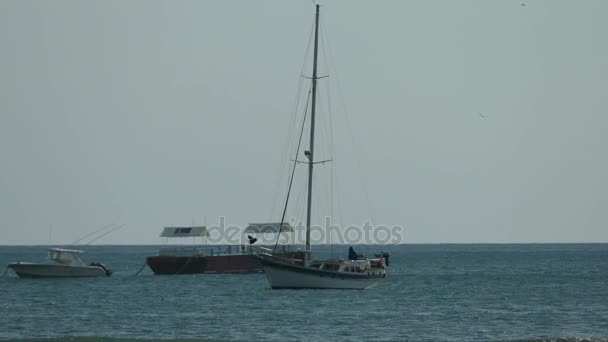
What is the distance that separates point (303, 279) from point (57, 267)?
33558mm

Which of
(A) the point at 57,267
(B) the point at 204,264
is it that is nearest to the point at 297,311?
(A) the point at 57,267

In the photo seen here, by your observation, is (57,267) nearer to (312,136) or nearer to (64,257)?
(64,257)

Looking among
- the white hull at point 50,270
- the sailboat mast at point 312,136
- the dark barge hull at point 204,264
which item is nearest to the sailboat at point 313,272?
the sailboat mast at point 312,136

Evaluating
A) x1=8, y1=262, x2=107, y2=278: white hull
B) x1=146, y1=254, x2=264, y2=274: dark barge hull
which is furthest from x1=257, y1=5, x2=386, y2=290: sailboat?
x1=146, y1=254, x2=264, y2=274: dark barge hull

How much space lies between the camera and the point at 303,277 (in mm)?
A: 83875

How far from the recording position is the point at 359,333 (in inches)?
2207

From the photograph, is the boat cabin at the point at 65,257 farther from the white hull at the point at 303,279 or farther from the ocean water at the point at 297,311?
the white hull at the point at 303,279

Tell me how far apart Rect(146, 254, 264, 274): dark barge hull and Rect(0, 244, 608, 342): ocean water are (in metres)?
14.1

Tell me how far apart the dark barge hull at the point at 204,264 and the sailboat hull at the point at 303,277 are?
1423 inches

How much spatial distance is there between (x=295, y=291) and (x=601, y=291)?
80.8 ft

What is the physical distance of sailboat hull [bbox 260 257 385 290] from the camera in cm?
8375

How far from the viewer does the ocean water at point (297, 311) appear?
2190 inches

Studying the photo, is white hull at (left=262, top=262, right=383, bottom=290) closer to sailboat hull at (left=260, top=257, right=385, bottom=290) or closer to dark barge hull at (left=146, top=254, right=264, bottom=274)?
sailboat hull at (left=260, top=257, right=385, bottom=290)

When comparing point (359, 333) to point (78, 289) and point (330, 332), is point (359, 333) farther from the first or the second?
point (78, 289)
